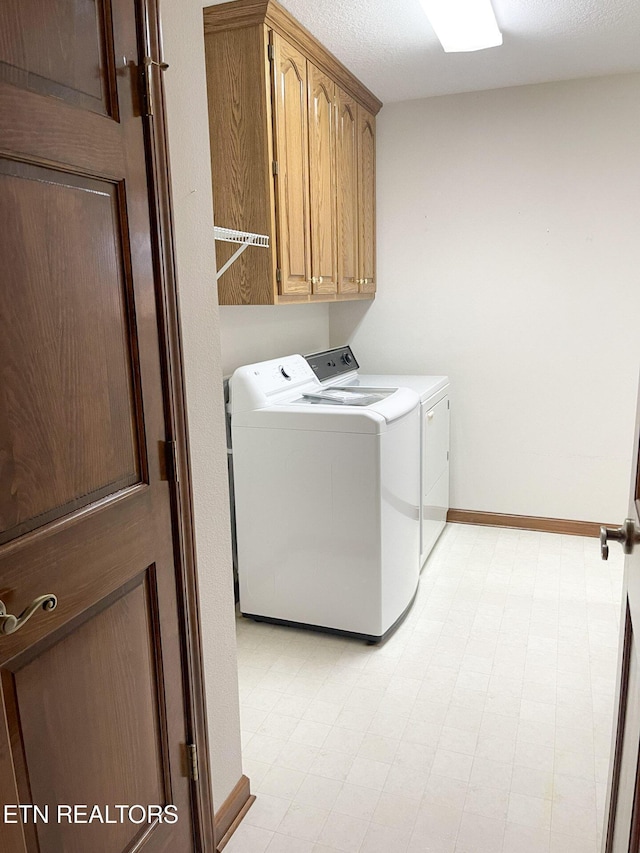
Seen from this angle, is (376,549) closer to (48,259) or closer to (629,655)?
(629,655)

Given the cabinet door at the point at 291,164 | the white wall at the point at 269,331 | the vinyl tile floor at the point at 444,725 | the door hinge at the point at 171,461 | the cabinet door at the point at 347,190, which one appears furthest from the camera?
the cabinet door at the point at 347,190

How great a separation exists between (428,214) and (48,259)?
2.93 meters

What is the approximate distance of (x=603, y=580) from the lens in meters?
3.08

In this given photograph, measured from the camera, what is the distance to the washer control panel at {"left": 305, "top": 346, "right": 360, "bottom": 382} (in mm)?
3213

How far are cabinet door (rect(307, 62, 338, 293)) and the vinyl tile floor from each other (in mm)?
1562

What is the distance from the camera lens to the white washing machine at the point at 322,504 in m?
2.43

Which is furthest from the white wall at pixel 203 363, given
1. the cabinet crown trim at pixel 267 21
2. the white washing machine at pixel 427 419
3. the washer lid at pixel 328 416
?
the white washing machine at pixel 427 419

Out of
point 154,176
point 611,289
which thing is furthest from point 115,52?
point 611,289

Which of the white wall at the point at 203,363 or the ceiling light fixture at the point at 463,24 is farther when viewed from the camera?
the ceiling light fixture at the point at 463,24

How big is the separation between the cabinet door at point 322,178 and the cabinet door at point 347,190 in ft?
0.27

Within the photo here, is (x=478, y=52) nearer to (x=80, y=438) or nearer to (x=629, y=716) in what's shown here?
(x=80, y=438)

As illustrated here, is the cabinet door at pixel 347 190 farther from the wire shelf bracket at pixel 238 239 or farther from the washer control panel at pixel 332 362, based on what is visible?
the wire shelf bracket at pixel 238 239

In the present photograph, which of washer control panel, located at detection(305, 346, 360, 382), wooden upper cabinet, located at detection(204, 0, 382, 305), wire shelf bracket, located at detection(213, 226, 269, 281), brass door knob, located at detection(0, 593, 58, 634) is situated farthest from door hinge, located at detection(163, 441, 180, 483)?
washer control panel, located at detection(305, 346, 360, 382)

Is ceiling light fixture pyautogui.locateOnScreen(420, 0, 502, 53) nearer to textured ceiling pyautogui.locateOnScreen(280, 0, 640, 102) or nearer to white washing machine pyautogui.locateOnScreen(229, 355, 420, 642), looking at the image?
textured ceiling pyautogui.locateOnScreen(280, 0, 640, 102)
